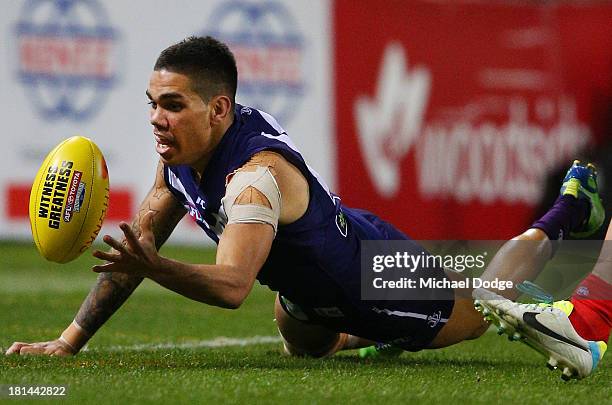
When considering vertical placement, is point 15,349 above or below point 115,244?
below

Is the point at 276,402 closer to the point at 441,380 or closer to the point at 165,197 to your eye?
the point at 441,380

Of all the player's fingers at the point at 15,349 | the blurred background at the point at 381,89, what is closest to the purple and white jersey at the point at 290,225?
the player's fingers at the point at 15,349

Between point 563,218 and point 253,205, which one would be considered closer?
point 253,205

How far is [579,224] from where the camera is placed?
549 cm

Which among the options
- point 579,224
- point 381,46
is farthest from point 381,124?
point 579,224

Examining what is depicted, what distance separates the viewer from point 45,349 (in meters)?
4.88

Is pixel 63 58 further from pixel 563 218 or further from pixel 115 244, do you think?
pixel 115 244

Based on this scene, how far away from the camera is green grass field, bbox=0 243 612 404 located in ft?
12.5

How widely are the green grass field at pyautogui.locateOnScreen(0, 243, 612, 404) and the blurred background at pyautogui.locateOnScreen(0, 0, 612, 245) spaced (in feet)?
13.5

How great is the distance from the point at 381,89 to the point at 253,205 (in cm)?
823

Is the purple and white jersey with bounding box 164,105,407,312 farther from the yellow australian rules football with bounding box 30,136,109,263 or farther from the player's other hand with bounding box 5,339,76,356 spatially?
the player's other hand with bounding box 5,339,76,356
